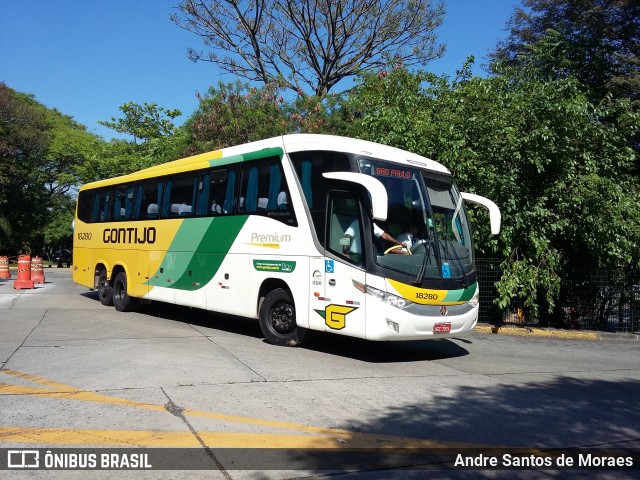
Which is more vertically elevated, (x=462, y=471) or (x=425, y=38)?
(x=425, y=38)

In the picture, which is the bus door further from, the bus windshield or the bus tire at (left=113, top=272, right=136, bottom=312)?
the bus tire at (left=113, top=272, right=136, bottom=312)

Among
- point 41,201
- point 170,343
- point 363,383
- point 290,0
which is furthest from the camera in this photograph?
point 41,201

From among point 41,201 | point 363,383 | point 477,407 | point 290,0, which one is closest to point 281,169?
point 363,383

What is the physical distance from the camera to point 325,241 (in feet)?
30.3

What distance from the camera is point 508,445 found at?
5.37 metres

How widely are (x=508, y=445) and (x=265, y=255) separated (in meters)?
5.87

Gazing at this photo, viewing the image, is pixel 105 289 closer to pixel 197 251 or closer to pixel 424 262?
pixel 197 251

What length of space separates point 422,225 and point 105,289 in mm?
9944

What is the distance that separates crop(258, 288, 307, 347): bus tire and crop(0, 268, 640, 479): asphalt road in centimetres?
29

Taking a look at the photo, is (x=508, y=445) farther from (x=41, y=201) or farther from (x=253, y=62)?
(x=41, y=201)

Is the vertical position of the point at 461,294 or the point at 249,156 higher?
the point at 249,156

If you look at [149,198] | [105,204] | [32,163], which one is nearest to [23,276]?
[105,204]

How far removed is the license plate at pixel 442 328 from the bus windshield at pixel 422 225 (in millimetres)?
728

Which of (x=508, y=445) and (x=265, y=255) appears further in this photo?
(x=265, y=255)
